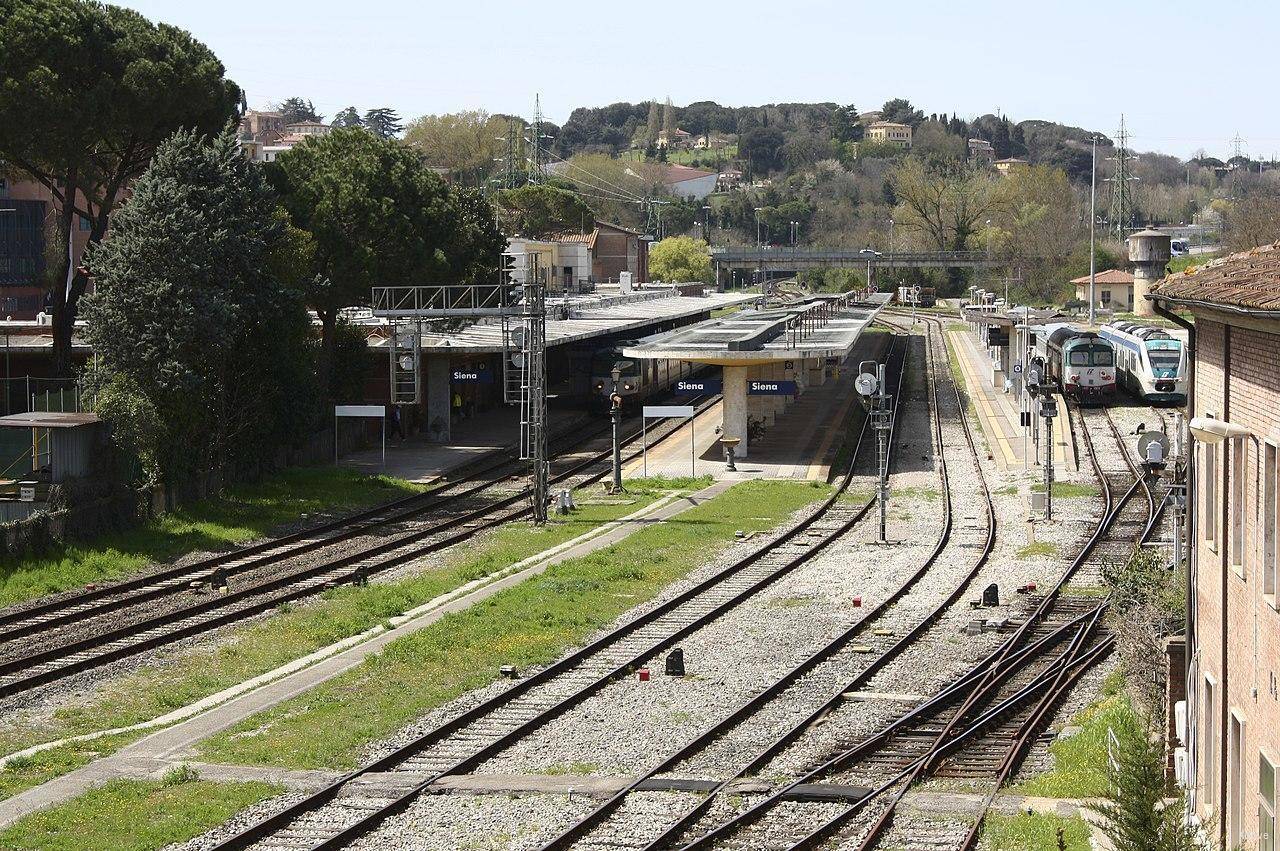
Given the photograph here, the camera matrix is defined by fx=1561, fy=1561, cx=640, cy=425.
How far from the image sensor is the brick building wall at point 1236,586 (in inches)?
447

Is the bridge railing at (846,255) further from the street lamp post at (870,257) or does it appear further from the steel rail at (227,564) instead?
the steel rail at (227,564)

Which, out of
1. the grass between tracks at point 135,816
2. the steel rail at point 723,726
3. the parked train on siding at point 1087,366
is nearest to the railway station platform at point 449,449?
the parked train on siding at point 1087,366

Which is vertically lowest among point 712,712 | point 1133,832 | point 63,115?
point 712,712

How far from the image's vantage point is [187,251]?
121 feet

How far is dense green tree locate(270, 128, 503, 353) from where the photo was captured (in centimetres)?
4791

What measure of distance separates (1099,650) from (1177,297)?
1123 cm

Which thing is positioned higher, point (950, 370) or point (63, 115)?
point (63, 115)

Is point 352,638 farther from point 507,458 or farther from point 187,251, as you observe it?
point 507,458

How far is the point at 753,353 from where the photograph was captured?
45.8 meters

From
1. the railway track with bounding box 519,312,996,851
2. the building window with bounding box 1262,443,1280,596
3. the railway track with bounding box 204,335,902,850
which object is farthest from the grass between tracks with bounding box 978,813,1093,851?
the railway track with bounding box 204,335,902,850

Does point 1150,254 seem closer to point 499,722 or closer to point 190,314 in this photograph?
point 190,314

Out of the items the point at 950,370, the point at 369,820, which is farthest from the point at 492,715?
the point at 950,370

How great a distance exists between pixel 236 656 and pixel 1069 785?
12.6 meters

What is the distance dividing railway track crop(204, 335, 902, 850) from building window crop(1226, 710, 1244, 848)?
7.87 metres
